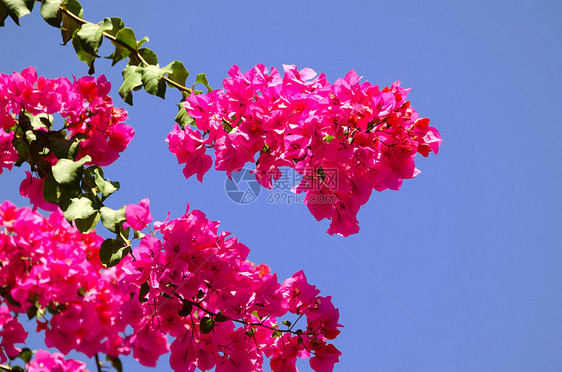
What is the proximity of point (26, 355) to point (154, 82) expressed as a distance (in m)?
1.50

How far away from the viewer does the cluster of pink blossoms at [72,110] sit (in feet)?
5.01

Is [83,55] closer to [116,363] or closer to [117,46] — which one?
[117,46]

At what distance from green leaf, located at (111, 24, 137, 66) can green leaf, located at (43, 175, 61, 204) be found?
416 millimetres

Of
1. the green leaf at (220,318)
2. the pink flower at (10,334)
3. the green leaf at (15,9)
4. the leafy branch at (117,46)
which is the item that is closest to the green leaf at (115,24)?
the leafy branch at (117,46)

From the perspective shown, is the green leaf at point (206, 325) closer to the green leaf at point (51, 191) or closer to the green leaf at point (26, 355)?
the green leaf at point (51, 191)

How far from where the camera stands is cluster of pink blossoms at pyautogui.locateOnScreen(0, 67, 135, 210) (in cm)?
153

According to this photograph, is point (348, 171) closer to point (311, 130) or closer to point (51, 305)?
point (311, 130)

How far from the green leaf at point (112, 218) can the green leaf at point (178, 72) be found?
41 centimetres

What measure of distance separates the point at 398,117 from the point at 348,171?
0.17 meters

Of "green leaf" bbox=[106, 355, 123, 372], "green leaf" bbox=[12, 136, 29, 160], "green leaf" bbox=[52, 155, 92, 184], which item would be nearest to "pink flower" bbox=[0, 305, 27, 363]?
"green leaf" bbox=[106, 355, 123, 372]

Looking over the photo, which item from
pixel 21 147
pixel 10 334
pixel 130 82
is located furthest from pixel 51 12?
pixel 10 334

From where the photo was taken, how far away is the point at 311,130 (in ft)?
3.63

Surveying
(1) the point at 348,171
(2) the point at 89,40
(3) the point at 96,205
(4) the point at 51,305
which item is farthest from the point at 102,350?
(1) the point at 348,171

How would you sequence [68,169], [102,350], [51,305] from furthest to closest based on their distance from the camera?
[102,350], [51,305], [68,169]
